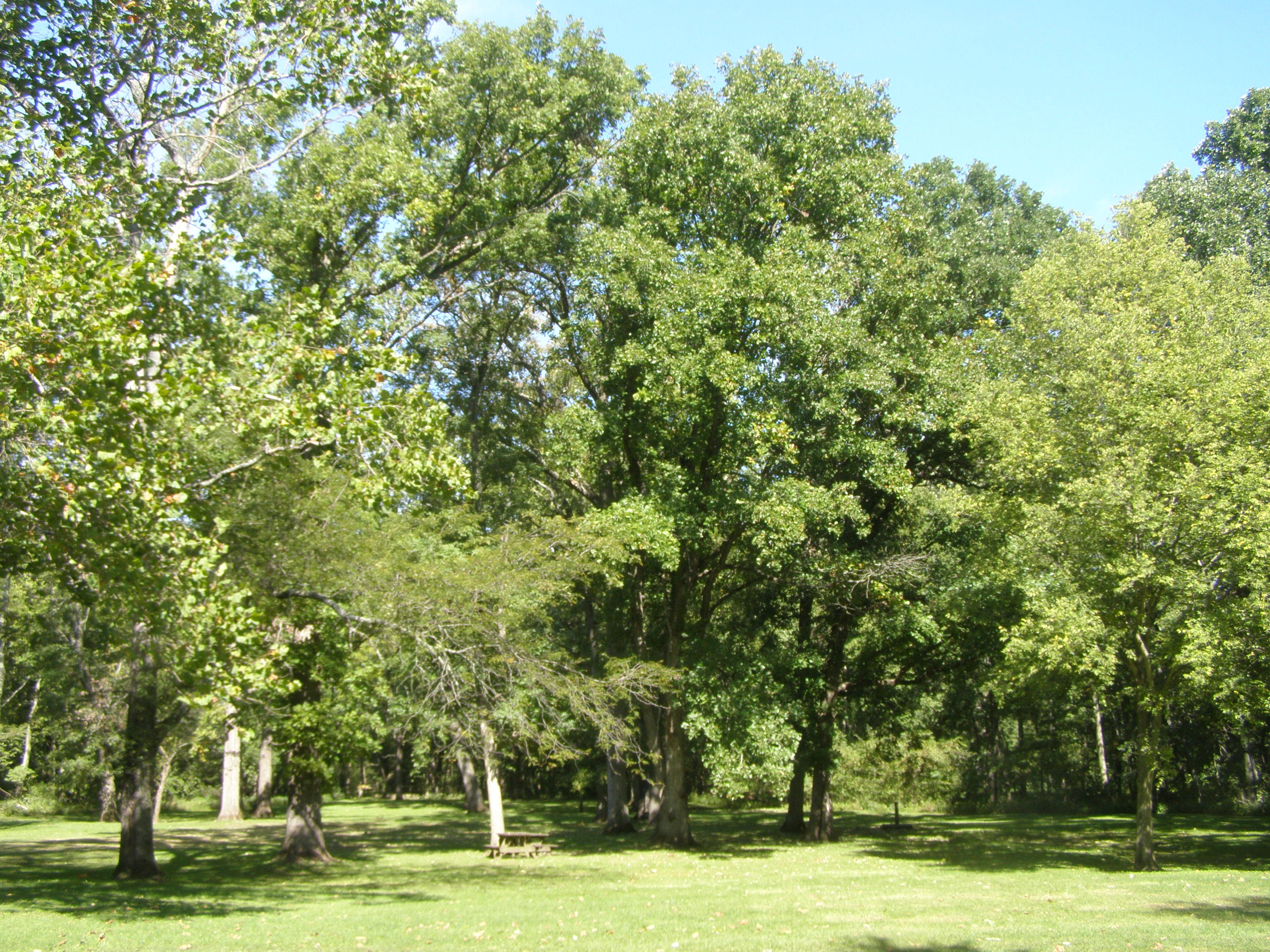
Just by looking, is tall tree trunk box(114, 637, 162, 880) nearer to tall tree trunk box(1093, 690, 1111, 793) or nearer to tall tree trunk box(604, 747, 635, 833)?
tall tree trunk box(604, 747, 635, 833)

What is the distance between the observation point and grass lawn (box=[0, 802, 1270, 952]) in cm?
948

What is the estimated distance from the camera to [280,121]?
15781 mm

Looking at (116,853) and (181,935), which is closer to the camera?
(181,935)

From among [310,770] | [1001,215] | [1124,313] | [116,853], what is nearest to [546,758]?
[310,770]

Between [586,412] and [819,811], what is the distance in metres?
12.5

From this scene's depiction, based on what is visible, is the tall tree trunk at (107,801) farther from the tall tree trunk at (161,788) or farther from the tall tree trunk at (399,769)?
the tall tree trunk at (399,769)

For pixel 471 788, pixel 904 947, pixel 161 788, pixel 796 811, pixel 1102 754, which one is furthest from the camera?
pixel 471 788

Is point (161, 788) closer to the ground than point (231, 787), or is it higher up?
higher up

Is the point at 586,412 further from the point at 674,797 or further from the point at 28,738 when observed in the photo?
the point at 28,738

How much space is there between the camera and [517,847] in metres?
20.1

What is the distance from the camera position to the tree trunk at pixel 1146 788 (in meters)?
17.0

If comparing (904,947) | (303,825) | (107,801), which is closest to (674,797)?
(303,825)

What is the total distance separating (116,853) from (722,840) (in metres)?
14.2

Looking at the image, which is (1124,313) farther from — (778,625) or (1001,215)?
(778,625)
